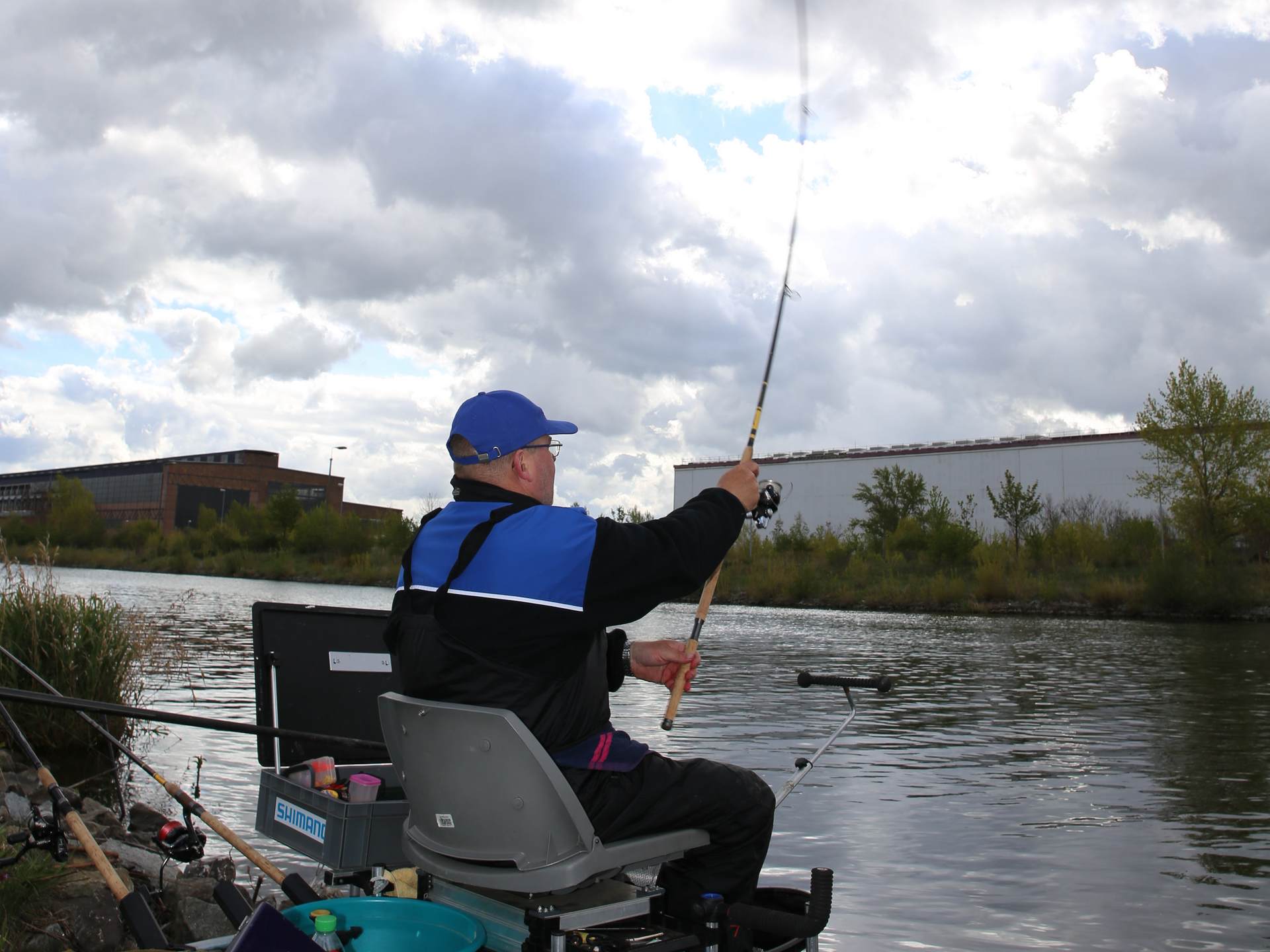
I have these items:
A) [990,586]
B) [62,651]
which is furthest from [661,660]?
[990,586]

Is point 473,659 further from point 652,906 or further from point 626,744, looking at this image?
point 652,906

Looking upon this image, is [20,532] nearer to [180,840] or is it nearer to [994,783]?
[994,783]

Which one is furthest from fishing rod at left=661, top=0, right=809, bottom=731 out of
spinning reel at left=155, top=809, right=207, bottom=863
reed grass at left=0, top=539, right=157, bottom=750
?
reed grass at left=0, top=539, right=157, bottom=750

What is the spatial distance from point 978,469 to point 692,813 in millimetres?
68387

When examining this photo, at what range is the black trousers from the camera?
281 centimetres

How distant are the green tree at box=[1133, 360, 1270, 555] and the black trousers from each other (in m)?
40.3

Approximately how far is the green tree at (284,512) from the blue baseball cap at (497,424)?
79979 mm

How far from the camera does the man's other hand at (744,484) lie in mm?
3002

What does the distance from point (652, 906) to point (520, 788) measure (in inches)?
25.9

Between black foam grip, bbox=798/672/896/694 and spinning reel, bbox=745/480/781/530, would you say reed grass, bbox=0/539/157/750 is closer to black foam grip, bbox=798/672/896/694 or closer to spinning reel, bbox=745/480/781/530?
black foam grip, bbox=798/672/896/694

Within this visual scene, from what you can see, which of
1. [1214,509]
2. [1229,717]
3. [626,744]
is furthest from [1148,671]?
[1214,509]

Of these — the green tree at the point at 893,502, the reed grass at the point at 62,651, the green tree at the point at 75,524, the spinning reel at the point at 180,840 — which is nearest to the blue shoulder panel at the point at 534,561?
the spinning reel at the point at 180,840

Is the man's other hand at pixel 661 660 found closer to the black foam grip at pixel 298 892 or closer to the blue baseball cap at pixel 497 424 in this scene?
the blue baseball cap at pixel 497 424

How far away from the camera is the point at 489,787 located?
2668 millimetres
